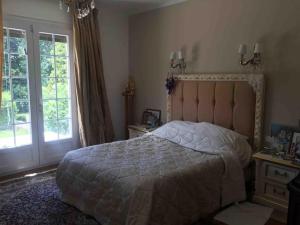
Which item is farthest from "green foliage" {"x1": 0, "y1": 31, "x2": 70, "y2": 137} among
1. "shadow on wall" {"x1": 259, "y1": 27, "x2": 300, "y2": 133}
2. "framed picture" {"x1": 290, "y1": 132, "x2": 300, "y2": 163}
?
"framed picture" {"x1": 290, "y1": 132, "x2": 300, "y2": 163}

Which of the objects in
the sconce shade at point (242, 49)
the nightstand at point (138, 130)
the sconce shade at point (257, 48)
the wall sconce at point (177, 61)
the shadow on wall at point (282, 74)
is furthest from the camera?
the nightstand at point (138, 130)

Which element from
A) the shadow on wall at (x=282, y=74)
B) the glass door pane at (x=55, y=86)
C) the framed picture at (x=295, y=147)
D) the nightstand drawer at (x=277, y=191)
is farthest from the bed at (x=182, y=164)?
the glass door pane at (x=55, y=86)

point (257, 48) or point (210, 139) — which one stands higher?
point (257, 48)

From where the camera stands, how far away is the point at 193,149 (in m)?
2.74

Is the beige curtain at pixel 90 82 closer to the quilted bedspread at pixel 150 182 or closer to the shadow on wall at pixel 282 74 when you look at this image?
Answer: the quilted bedspread at pixel 150 182

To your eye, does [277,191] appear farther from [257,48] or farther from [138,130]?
[138,130]

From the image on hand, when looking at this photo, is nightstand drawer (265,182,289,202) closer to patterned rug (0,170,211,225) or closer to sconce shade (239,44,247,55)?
sconce shade (239,44,247,55)

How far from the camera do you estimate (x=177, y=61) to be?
3.67 metres

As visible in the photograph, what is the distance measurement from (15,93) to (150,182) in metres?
2.42

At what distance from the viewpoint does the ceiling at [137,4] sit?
3.70 meters

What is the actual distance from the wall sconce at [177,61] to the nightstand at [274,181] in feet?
5.38

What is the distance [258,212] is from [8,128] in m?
3.13

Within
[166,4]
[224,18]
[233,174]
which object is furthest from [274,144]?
[166,4]

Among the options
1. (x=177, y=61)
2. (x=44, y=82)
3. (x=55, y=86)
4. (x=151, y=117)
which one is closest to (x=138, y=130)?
(x=151, y=117)
